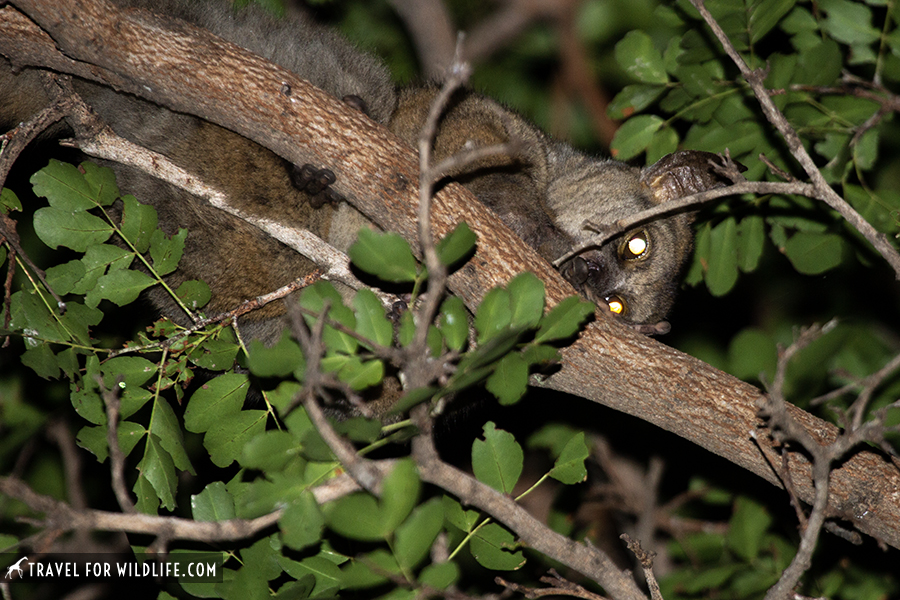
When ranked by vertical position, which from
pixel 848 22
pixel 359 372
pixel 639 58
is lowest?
pixel 359 372

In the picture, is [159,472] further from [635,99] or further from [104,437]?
[635,99]

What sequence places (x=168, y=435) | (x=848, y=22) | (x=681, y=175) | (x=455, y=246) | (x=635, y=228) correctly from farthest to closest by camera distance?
(x=681, y=175), (x=635, y=228), (x=848, y=22), (x=168, y=435), (x=455, y=246)

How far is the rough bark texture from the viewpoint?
7.20 ft

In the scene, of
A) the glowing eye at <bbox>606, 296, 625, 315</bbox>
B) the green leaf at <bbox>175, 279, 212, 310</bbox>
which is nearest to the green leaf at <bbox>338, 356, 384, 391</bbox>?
the green leaf at <bbox>175, 279, 212, 310</bbox>

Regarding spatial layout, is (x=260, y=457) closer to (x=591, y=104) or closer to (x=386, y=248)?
(x=386, y=248)

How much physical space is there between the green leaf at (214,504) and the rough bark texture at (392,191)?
849 mm

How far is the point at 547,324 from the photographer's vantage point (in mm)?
1795

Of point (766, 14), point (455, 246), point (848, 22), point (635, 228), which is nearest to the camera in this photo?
point (455, 246)

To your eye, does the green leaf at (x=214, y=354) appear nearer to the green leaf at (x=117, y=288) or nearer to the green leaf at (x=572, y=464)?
the green leaf at (x=117, y=288)

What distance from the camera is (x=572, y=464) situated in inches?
79.7

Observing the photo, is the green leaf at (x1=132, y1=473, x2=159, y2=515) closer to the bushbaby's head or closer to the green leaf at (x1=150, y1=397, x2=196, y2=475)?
the green leaf at (x1=150, y1=397, x2=196, y2=475)

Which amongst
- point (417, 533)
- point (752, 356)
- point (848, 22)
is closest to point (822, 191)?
point (848, 22)

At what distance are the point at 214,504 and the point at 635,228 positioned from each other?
5.94 ft

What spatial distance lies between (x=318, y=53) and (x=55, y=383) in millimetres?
2265
